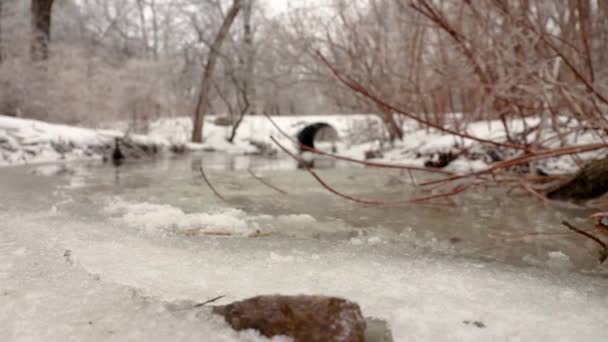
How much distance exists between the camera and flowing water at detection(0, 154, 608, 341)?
0.92 meters

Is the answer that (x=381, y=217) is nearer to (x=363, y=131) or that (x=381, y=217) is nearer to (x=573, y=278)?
(x=573, y=278)

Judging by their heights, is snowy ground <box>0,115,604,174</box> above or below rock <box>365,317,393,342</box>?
above

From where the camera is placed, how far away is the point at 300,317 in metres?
0.80

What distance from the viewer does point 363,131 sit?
8.55m

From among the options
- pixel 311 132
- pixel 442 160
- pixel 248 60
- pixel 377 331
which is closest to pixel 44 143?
pixel 442 160

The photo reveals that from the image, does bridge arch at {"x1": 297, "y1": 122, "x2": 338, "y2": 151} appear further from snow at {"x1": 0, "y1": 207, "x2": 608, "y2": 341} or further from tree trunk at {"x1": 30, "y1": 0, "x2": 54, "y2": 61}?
snow at {"x1": 0, "y1": 207, "x2": 608, "y2": 341}

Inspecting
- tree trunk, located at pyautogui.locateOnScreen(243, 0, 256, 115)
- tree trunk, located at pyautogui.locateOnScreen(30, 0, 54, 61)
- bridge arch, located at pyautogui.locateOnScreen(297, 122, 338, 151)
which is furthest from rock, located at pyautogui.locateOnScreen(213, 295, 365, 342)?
bridge arch, located at pyautogui.locateOnScreen(297, 122, 338, 151)

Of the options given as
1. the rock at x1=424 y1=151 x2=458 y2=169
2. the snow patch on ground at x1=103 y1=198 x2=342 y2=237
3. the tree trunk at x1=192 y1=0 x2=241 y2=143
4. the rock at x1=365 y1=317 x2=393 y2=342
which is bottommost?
the snow patch on ground at x1=103 y1=198 x2=342 y2=237

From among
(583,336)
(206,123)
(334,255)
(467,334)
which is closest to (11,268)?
(334,255)

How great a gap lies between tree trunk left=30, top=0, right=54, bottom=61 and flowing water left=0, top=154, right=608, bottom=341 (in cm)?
862

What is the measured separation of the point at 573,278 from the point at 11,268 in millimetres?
1630

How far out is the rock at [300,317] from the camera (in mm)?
761

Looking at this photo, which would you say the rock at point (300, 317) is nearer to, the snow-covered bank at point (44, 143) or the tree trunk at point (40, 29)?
the snow-covered bank at point (44, 143)

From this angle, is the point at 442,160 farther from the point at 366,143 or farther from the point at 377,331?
the point at 377,331
